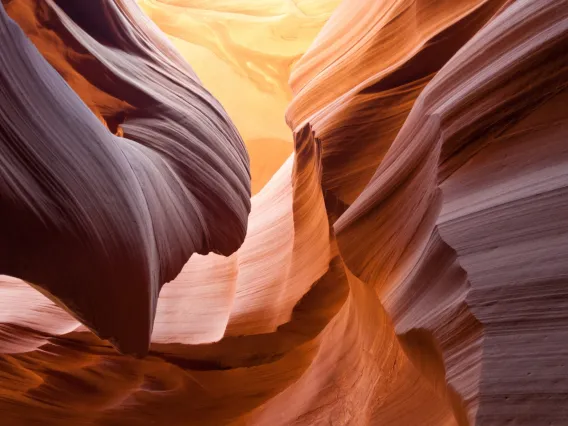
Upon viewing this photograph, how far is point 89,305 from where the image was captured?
1.60m

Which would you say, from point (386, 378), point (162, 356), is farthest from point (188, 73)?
point (386, 378)

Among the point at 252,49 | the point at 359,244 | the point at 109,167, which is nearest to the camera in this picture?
the point at 109,167

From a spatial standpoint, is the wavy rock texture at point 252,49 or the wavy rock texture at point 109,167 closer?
the wavy rock texture at point 109,167

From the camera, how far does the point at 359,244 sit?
81.8 inches

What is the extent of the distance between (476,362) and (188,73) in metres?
2.04

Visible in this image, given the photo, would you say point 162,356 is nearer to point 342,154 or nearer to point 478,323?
point 342,154

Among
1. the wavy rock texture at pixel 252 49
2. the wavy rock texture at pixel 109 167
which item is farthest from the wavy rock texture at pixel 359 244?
the wavy rock texture at pixel 252 49

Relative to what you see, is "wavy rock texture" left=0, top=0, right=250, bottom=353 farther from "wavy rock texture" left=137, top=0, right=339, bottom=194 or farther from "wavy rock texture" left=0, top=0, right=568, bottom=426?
"wavy rock texture" left=137, top=0, right=339, bottom=194

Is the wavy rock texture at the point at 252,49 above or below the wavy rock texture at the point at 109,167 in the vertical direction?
above

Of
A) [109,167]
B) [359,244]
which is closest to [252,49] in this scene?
[359,244]

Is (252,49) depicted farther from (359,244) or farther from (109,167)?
(109,167)

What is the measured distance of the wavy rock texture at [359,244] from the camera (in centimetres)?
135

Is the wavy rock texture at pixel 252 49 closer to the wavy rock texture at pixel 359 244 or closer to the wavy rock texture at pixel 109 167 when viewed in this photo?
the wavy rock texture at pixel 359 244

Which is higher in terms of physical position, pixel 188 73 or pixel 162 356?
pixel 188 73
